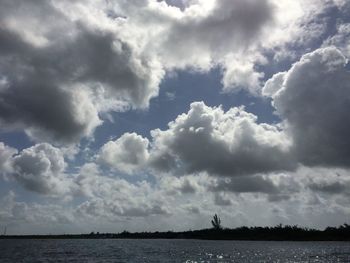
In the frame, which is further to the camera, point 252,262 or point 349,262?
point 252,262

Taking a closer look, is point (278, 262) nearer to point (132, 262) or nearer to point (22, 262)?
point (132, 262)

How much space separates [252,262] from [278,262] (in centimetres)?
642

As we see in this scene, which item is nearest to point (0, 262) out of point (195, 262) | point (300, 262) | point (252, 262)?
point (195, 262)

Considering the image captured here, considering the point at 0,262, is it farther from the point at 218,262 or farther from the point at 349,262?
the point at 349,262

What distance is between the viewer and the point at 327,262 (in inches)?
4112

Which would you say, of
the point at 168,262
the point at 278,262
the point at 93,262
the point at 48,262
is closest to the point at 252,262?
the point at 278,262

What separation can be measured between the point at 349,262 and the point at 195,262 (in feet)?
121

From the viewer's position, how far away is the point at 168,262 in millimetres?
106625

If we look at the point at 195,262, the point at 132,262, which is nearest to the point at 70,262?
the point at 132,262

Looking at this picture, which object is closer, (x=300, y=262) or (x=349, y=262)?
(x=349, y=262)

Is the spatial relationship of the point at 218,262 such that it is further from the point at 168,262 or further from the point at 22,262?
the point at 22,262

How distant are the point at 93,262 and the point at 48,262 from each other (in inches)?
471

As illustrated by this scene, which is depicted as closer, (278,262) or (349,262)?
(349,262)

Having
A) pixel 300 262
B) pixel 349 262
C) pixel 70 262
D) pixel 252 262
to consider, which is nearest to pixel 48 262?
pixel 70 262
